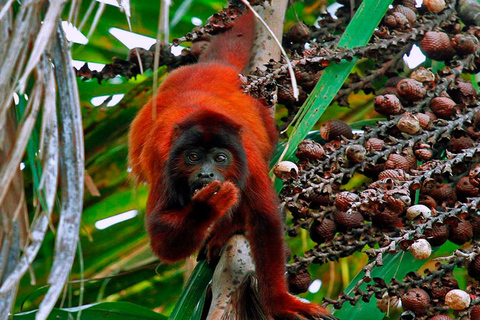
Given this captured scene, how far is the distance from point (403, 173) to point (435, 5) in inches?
42.5

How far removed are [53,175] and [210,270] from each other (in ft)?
4.95

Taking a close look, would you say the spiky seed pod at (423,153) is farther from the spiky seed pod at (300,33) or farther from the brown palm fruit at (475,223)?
the spiky seed pod at (300,33)

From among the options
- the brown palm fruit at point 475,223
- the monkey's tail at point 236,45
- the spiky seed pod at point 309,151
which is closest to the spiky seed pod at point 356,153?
the spiky seed pod at point 309,151

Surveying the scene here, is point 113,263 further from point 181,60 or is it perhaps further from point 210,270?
point 181,60

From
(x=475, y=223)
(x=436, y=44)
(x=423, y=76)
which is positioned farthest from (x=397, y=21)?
(x=475, y=223)

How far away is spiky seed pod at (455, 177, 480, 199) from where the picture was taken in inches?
95.6

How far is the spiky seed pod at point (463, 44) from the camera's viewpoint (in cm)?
287

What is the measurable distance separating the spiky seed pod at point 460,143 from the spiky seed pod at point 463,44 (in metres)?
0.50

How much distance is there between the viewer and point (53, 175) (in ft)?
4.96

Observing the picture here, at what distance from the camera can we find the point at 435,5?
303 centimetres

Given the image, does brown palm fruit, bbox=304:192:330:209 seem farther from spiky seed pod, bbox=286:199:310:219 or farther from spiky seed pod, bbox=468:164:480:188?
spiky seed pod, bbox=468:164:480:188

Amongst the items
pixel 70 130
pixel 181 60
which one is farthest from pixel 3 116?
pixel 181 60

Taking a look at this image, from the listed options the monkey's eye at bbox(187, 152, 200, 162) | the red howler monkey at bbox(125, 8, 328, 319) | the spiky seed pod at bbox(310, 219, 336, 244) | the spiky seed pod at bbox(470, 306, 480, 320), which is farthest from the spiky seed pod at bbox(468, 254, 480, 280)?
the monkey's eye at bbox(187, 152, 200, 162)

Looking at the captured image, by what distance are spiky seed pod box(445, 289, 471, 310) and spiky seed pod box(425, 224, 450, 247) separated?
0.92ft
